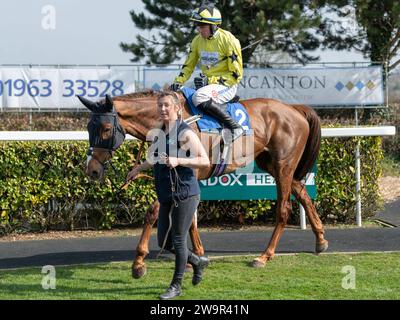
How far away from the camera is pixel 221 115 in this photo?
21.5ft

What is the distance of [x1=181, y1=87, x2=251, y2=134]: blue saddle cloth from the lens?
6559 millimetres

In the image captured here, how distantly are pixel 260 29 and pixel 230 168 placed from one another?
30.6ft

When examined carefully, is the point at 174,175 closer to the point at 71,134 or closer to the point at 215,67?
the point at 215,67

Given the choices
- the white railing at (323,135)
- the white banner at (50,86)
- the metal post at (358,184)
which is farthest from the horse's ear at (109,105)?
the white banner at (50,86)

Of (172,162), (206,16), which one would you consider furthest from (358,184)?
(172,162)

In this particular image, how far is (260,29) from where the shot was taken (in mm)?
15625

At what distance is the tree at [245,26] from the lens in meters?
15.7

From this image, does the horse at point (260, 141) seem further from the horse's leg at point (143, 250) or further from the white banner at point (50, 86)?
the white banner at point (50, 86)

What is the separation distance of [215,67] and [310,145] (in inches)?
64.2

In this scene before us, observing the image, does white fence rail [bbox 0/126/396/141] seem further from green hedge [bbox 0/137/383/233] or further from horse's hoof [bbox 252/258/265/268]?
horse's hoof [bbox 252/258/265/268]

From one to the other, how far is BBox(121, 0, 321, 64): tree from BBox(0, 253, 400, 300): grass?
9719 millimetres

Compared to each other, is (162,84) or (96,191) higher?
(162,84)

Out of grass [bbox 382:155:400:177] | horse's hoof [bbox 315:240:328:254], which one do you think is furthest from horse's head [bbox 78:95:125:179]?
grass [bbox 382:155:400:177]

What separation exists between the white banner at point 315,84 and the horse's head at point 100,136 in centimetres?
968
